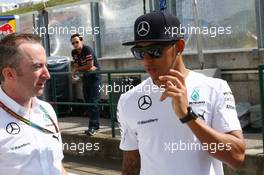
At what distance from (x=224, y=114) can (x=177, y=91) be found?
1.01ft

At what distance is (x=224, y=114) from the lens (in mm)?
2340

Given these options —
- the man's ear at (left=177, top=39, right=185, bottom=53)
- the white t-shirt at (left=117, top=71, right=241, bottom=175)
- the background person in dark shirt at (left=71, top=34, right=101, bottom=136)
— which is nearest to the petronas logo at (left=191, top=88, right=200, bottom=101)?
the white t-shirt at (left=117, top=71, right=241, bottom=175)

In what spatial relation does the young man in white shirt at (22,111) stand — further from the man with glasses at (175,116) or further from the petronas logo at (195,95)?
the petronas logo at (195,95)

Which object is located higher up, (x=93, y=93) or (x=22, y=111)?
(x=22, y=111)

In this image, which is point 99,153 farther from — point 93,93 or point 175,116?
point 175,116

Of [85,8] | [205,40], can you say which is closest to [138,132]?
[205,40]

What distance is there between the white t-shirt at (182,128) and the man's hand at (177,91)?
0.62ft

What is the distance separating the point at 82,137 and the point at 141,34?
6.22 meters

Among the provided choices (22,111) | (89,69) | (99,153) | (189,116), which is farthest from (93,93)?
(189,116)

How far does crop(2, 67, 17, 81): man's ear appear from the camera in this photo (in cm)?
264

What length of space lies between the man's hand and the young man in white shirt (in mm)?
759

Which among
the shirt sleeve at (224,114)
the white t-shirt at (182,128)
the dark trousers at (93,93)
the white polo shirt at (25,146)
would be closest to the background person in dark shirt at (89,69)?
the dark trousers at (93,93)

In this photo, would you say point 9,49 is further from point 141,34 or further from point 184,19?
point 184,19

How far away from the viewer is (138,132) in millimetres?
2523
